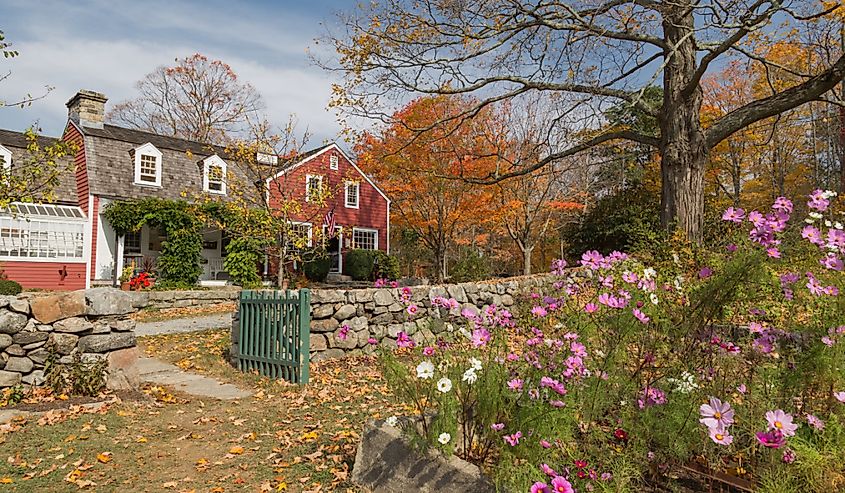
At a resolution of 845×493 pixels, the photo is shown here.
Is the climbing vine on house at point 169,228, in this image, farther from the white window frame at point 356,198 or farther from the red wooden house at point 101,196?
the white window frame at point 356,198

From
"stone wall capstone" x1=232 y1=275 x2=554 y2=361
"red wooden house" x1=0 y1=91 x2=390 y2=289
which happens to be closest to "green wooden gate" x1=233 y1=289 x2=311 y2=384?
"stone wall capstone" x1=232 y1=275 x2=554 y2=361

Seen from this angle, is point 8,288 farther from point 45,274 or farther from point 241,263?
point 241,263

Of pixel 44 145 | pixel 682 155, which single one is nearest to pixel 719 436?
pixel 682 155

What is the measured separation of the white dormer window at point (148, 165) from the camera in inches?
727

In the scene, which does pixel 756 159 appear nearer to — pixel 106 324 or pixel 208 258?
pixel 208 258

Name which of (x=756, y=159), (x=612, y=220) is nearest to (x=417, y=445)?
(x=612, y=220)

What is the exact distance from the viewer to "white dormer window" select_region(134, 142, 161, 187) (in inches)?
727

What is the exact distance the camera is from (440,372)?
113 inches

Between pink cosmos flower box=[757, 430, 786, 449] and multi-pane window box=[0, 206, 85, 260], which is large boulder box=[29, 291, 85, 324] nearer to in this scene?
pink cosmos flower box=[757, 430, 786, 449]

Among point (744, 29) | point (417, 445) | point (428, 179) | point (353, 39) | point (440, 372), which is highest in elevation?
point (353, 39)

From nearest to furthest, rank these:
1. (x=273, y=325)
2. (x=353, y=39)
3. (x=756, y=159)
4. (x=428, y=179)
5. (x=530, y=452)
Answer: (x=530, y=452) < (x=273, y=325) < (x=353, y=39) < (x=428, y=179) < (x=756, y=159)

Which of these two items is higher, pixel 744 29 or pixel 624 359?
pixel 744 29

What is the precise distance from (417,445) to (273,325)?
3923 millimetres

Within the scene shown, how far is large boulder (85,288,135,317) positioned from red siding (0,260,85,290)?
13110 millimetres
